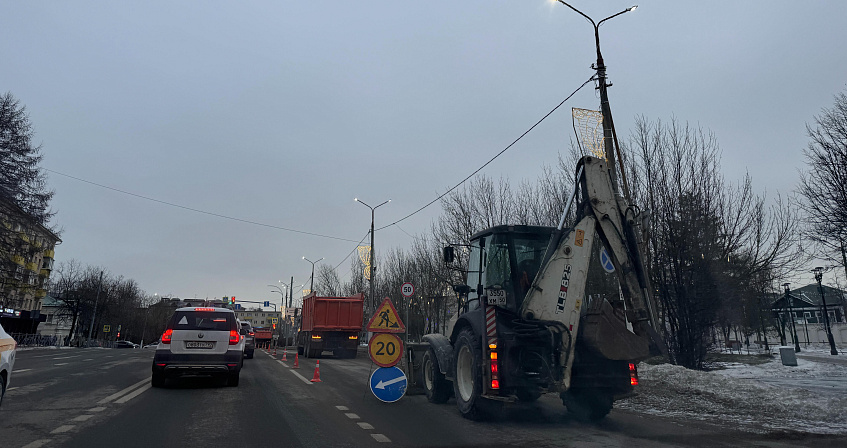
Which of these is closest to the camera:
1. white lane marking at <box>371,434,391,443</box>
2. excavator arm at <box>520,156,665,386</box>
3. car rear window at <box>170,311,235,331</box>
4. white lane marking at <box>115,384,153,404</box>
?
white lane marking at <box>371,434,391,443</box>

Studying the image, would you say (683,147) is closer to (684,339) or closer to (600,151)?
(684,339)

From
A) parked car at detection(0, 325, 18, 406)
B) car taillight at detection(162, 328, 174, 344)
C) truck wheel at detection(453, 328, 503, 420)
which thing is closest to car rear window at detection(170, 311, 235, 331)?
car taillight at detection(162, 328, 174, 344)

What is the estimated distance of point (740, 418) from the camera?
8.70 m

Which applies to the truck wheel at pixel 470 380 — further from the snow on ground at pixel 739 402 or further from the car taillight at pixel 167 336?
the car taillight at pixel 167 336

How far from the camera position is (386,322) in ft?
33.3

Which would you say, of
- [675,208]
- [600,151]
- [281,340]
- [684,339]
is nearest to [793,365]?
[684,339]

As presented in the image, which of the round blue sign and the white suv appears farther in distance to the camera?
the white suv

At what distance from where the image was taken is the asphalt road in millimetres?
6515

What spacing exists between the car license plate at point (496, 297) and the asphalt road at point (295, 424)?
176 centimetres

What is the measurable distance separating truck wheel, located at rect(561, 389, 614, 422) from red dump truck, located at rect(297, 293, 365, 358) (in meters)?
19.1

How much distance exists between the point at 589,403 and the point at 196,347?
811 centimetres

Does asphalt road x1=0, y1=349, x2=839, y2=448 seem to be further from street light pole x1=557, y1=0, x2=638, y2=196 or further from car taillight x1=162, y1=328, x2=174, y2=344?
street light pole x1=557, y1=0, x2=638, y2=196

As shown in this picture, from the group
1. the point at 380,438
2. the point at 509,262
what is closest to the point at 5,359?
the point at 380,438

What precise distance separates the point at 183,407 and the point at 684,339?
49.0ft
